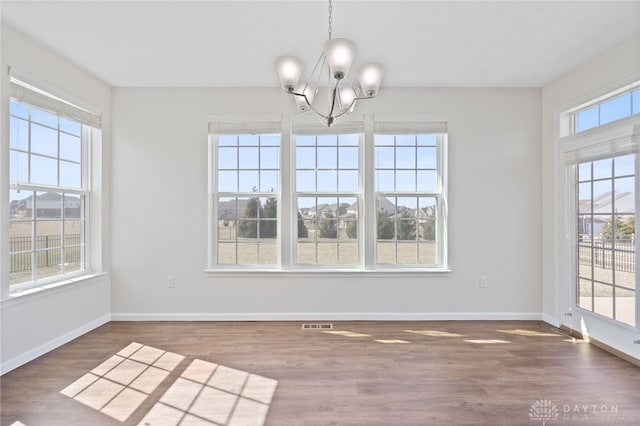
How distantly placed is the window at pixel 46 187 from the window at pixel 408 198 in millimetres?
3156

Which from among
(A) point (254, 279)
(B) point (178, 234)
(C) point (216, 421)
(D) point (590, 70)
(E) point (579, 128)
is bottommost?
(C) point (216, 421)

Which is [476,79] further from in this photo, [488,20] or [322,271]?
[322,271]

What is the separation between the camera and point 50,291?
284 cm

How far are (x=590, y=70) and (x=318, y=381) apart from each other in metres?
3.63

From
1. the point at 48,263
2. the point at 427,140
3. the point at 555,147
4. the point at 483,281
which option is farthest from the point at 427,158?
the point at 48,263

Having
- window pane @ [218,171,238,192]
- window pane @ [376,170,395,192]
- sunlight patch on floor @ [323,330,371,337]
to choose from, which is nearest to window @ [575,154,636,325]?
window pane @ [376,170,395,192]

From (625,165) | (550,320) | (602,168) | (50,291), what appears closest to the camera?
(625,165)

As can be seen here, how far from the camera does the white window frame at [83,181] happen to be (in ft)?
8.62

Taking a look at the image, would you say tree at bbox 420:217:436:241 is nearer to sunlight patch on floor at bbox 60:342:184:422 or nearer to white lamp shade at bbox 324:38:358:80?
white lamp shade at bbox 324:38:358:80

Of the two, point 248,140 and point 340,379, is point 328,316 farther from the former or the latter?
point 248,140

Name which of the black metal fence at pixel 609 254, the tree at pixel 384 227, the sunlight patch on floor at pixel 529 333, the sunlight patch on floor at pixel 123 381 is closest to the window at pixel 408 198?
the tree at pixel 384 227

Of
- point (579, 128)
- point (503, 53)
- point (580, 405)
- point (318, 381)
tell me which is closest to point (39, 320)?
point (318, 381)

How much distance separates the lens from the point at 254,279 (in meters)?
3.65

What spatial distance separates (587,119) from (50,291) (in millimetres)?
5203
